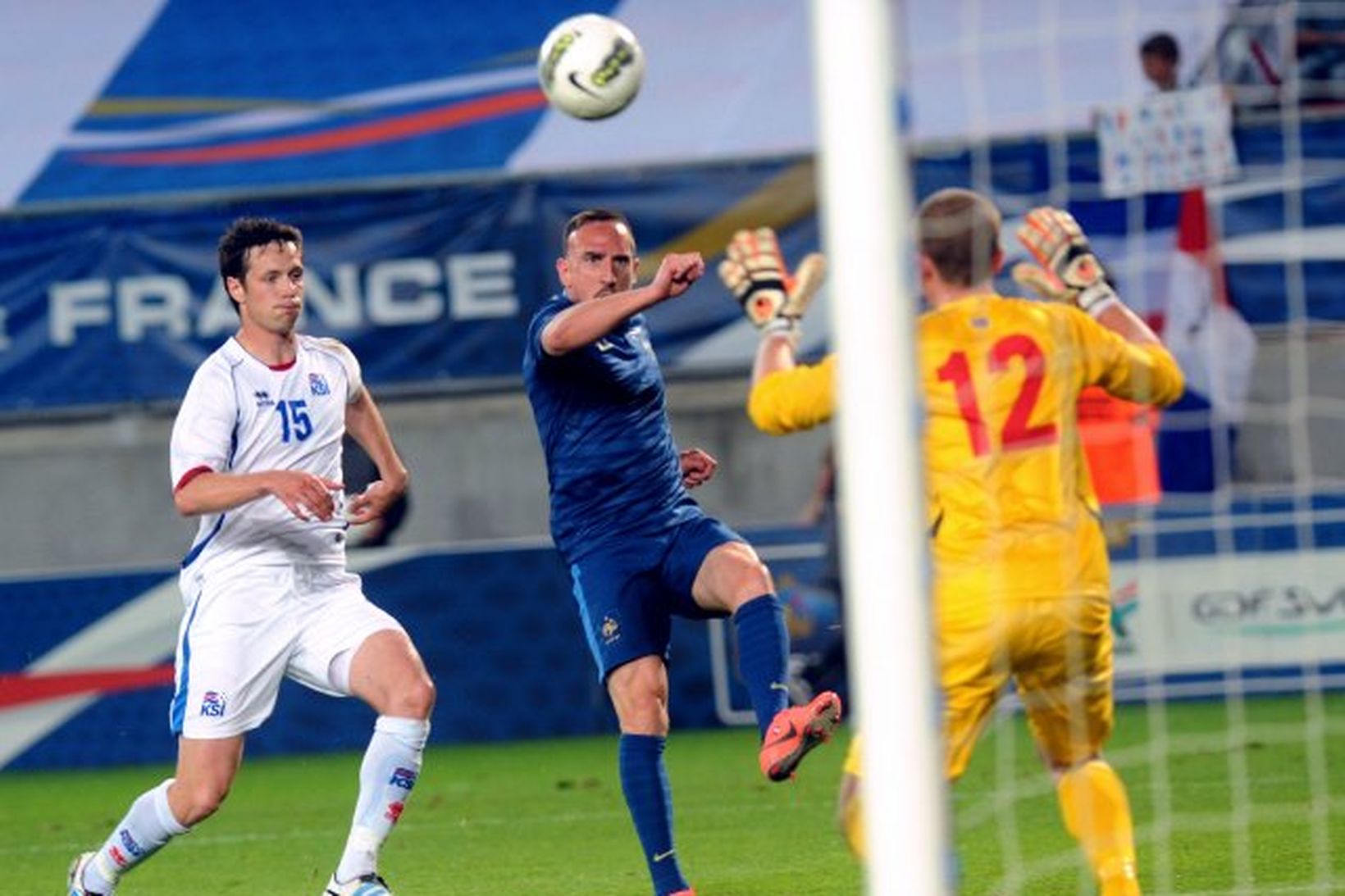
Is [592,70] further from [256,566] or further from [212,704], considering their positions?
[212,704]

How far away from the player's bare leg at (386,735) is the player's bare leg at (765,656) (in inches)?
33.9

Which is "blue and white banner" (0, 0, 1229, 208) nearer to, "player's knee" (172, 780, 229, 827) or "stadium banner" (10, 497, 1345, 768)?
"stadium banner" (10, 497, 1345, 768)

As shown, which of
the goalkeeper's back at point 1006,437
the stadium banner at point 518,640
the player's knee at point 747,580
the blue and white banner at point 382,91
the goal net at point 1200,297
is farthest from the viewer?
the blue and white banner at point 382,91

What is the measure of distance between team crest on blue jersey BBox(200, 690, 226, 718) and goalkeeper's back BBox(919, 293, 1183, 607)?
2299mm

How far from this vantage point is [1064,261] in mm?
6191

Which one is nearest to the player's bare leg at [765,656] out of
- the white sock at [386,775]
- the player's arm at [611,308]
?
the player's arm at [611,308]

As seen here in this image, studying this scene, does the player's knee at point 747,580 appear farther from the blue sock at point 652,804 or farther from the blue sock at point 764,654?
the blue sock at point 652,804

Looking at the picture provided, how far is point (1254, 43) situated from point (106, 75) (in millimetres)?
7274

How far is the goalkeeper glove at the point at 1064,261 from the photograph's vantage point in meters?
6.14

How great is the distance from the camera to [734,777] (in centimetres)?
1174

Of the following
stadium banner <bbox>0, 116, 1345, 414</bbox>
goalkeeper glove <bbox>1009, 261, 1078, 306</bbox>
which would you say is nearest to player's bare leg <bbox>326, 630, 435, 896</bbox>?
goalkeeper glove <bbox>1009, 261, 1078, 306</bbox>

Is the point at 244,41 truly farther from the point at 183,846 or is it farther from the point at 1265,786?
the point at 1265,786

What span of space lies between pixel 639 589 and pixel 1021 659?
5.85 ft

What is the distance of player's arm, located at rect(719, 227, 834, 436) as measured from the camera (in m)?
5.93
